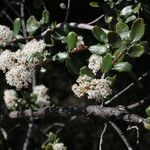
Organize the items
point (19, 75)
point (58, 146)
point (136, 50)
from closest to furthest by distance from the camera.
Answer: point (136, 50) → point (19, 75) → point (58, 146)

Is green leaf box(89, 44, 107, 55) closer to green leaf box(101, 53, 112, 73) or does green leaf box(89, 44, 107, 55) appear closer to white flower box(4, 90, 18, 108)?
green leaf box(101, 53, 112, 73)

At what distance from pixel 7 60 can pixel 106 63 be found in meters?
0.36

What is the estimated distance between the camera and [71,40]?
164 centimetres

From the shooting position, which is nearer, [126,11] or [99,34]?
[99,34]

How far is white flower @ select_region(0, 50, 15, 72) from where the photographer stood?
63.7 inches

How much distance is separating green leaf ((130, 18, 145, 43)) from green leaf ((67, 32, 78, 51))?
22cm

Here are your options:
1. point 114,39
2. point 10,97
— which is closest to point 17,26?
point 10,97

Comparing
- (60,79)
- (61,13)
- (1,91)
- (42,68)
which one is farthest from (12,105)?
(60,79)

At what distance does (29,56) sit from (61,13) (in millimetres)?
1192

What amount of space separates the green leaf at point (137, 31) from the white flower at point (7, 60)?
433mm

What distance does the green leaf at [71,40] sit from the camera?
5.34ft

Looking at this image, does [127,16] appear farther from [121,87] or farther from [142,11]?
[121,87]

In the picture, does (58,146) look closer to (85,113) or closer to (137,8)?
(85,113)

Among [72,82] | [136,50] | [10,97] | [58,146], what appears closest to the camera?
[136,50]
